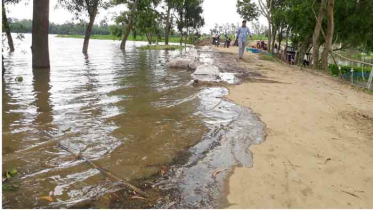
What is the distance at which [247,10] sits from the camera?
28.2 m

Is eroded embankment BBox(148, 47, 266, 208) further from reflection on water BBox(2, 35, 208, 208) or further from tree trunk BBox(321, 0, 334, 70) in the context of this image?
tree trunk BBox(321, 0, 334, 70)

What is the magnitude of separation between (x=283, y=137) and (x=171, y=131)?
150 centimetres

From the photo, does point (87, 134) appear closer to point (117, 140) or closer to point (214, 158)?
point (117, 140)

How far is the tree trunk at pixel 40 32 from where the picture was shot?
31.1 ft

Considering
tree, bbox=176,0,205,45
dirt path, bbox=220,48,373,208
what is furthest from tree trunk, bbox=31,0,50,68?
tree, bbox=176,0,205,45

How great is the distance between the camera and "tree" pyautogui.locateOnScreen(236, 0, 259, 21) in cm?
2773

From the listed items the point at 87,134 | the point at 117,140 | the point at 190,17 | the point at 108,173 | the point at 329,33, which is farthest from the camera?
the point at 190,17

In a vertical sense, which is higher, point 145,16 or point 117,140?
point 145,16

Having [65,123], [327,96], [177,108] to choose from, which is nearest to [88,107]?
[65,123]

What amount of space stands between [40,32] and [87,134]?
7.61m

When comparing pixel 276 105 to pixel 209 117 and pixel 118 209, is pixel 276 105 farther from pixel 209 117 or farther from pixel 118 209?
pixel 118 209

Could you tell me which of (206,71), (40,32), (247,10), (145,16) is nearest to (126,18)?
(145,16)

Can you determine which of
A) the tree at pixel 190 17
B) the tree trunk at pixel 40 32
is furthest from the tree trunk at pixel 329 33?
the tree at pixel 190 17

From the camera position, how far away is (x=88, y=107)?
5.06m
